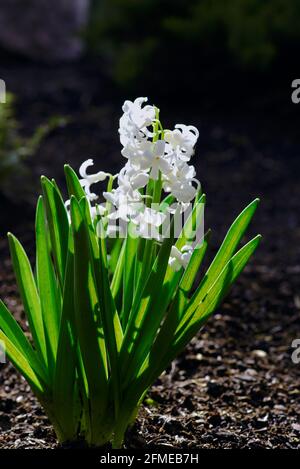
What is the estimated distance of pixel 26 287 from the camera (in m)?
2.00

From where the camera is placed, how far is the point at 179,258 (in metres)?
1.82

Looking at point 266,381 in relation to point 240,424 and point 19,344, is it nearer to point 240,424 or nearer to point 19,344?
point 240,424

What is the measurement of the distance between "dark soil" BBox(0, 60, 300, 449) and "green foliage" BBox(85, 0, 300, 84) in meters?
0.40

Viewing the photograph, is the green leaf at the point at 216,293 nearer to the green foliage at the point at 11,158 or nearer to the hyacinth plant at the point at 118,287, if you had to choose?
the hyacinth plant at the point at 118,287

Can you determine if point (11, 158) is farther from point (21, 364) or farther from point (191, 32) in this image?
point (21, 364)

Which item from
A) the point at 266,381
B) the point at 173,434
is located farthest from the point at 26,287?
the point at 266,381

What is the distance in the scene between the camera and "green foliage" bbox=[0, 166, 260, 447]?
1.83m

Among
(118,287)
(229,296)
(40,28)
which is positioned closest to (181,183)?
(118,287)

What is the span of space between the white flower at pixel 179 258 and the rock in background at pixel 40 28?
6143 mm

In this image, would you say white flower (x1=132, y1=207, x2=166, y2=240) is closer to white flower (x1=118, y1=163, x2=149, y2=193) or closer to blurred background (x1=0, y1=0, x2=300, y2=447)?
white flower (x1=118, y1=163, x2=149, y2=193)

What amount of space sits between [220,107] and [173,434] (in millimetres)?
4279

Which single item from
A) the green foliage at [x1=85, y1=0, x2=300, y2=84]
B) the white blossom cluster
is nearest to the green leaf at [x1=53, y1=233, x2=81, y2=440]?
the white blossom cluster

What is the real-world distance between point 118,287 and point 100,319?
8.5 inches

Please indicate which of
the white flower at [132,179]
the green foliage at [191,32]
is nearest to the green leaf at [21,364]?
the white flower at [132,179]
